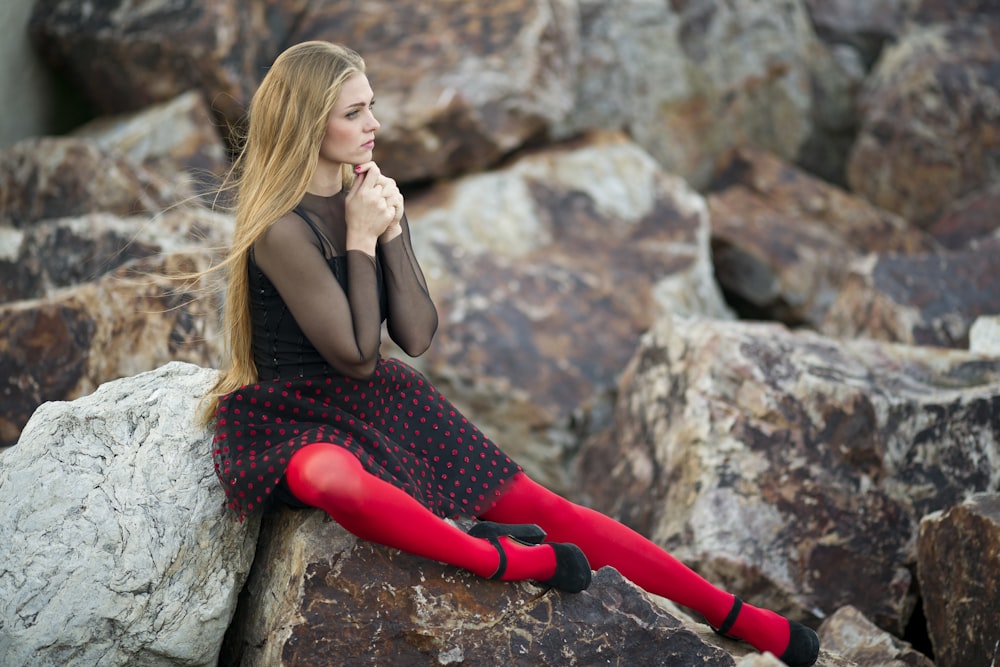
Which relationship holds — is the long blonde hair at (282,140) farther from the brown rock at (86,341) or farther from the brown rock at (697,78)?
the brown rock at (697,78)

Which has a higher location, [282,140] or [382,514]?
[282,140]

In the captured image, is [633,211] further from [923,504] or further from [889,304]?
[923,504]

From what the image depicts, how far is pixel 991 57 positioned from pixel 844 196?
128cm

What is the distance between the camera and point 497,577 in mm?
2350

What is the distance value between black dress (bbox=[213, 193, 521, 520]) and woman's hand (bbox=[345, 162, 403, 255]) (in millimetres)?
70

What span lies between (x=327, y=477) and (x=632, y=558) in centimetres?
81

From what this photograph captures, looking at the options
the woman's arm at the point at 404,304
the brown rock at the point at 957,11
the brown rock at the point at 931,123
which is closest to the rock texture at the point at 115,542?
the woman's arm at the point at 404,304

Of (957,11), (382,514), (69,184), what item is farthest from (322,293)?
(957,11)

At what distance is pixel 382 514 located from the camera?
7.30 feet

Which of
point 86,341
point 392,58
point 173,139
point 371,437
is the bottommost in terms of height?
point 86,341

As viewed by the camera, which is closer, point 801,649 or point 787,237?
point 801,649

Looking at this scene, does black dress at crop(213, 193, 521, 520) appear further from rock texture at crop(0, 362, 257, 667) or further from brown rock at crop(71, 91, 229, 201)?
brown rock at crop(71, 91, 229, 201)

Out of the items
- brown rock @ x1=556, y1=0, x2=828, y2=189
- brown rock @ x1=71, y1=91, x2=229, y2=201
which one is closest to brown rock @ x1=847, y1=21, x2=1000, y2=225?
brown rock @ x1=556, y1=0, x2=828, y2=189

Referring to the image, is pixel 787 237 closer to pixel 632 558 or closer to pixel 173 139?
pixel 173 139
